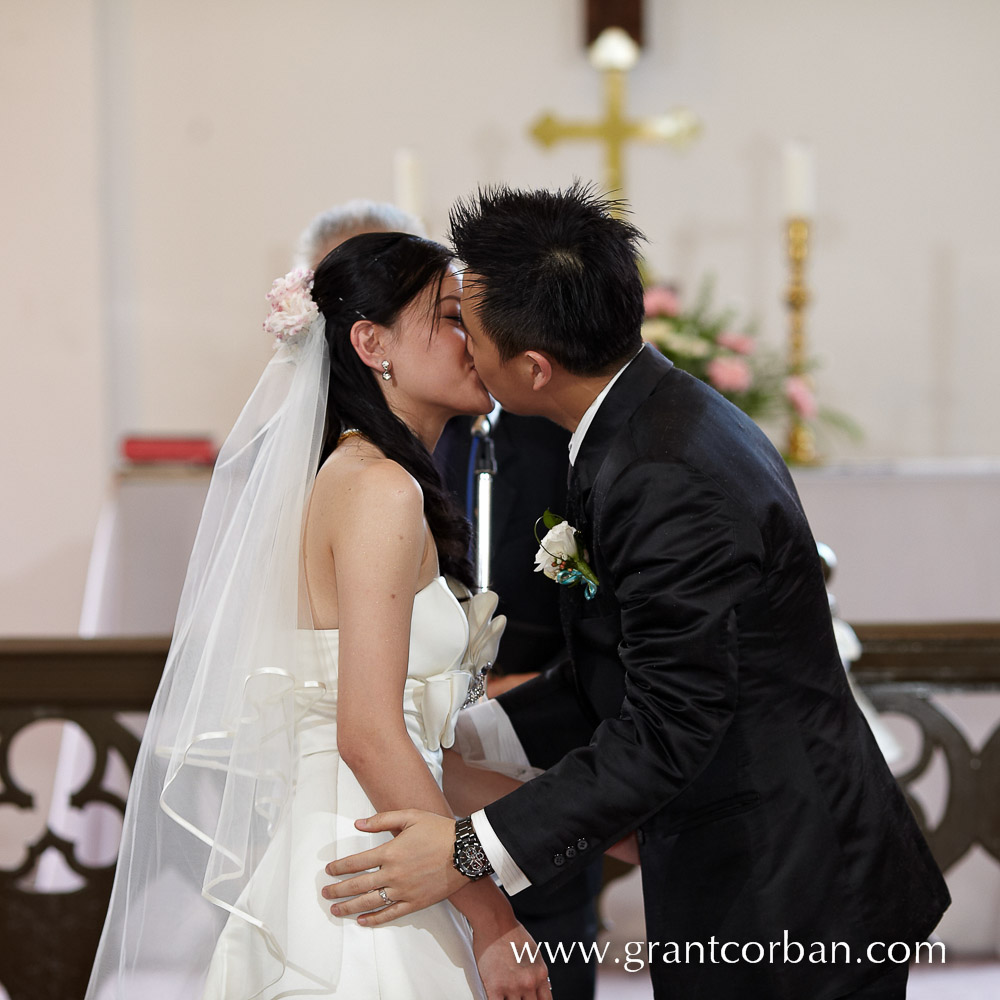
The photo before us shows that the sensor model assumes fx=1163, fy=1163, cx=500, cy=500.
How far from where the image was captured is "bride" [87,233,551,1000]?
1.97 m

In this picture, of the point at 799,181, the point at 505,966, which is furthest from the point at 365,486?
the point at 799,181

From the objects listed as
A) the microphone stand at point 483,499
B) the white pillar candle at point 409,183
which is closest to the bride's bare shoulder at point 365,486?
the microphone stand at point 483,499

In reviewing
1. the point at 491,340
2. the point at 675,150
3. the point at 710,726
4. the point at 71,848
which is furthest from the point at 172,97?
the point at 710,726

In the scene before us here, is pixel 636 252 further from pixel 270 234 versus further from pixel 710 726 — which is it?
pixel 270 234

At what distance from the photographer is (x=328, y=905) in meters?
2.01

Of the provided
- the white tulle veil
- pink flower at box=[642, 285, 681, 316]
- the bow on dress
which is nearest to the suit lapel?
the bow on dress

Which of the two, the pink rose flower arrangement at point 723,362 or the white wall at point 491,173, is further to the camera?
the white wall at point 491,173

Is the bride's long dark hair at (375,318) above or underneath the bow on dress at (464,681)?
above

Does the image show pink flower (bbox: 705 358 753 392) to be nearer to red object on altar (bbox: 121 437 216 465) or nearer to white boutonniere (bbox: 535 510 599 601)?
red object on altar (bbox: 121 437 216 465)

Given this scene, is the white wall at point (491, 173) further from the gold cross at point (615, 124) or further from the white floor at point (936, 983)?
the white floor at point (936, 983)

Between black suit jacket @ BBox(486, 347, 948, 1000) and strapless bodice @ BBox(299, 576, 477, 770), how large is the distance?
0.27 metres

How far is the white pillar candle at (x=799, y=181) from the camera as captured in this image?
4.89 meters

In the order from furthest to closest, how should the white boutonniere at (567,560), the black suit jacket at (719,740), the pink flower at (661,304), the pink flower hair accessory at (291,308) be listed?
1. the pink flower at (661,304)
2. the pink flower hair accessory at (291,308)
3. the white boutonniere at (567,560)
4. the black suit jacket at (719,740)

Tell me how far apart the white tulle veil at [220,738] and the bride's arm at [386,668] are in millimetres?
155
